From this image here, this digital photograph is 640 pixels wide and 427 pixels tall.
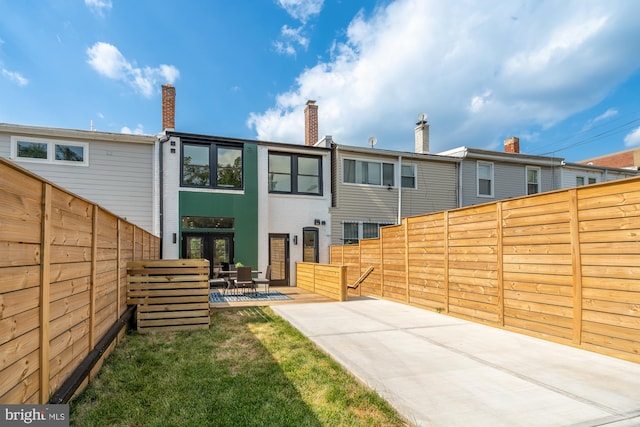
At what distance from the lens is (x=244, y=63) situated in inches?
587

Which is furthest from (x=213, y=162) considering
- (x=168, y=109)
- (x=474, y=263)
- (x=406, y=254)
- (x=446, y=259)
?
(x=474, y=263)

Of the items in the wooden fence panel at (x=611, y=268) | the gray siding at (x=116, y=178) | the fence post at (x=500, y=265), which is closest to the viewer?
the wooden fence panel at (x=611, y=268)

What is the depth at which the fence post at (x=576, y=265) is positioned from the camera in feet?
16.7

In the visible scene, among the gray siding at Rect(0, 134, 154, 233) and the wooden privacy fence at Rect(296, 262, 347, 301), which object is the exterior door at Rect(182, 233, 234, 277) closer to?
the gray siding at Rect(0, 134, 154, 233)

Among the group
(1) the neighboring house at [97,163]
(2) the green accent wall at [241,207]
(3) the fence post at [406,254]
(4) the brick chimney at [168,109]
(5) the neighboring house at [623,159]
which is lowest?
(3) the fence post at [406,254]

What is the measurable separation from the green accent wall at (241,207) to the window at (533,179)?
47.1 feet

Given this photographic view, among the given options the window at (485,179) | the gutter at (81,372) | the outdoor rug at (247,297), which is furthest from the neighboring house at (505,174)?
the gutter at (81,372)

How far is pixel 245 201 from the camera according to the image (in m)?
13.3

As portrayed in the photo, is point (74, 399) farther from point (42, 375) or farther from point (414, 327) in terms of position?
point (414, 327)

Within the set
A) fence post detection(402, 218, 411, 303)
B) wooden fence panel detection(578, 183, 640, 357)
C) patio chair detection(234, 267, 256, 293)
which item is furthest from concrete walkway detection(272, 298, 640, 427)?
patio chair detection(234, 267, 256, 293)

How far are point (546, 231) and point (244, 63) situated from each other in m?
13.7

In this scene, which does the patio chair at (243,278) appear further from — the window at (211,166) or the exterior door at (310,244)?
the window at (211,166)

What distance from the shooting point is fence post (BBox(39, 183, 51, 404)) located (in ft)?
8.02

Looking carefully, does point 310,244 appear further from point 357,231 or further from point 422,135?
point 422,135
